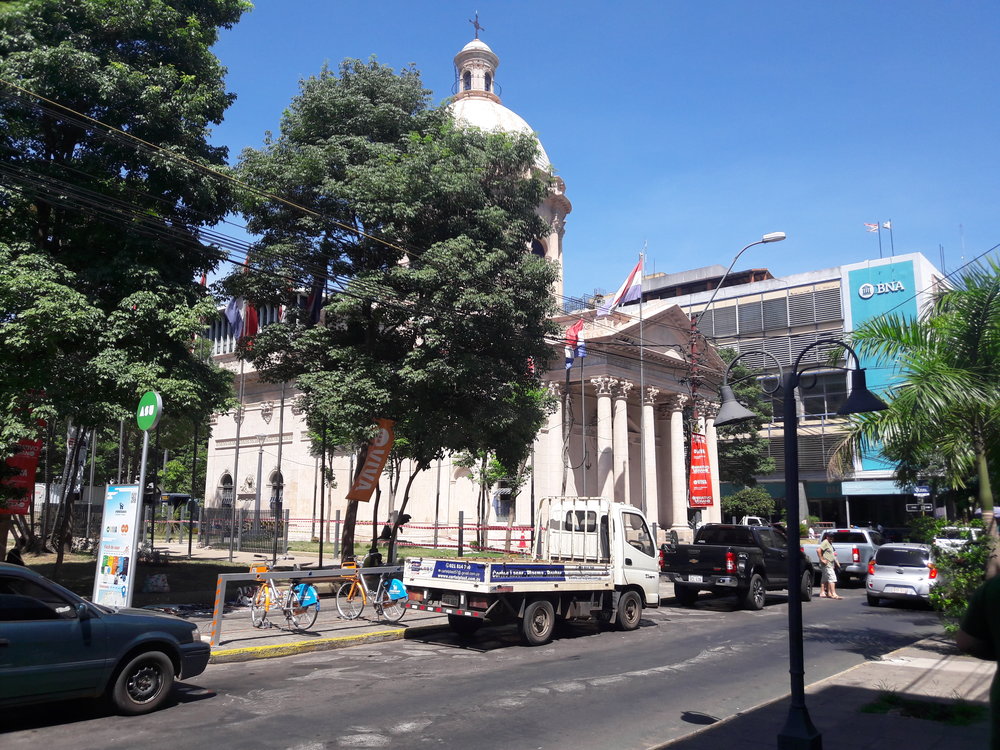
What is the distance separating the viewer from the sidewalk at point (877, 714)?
7125 mm

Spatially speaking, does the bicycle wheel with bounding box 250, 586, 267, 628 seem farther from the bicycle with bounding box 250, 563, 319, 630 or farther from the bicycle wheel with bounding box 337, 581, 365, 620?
the bicycle wheel with bounding box 337, 581, 365, 620

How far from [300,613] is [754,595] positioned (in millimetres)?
11455

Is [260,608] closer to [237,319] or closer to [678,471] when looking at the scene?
[237,319]

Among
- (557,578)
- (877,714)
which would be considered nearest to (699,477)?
(557,578)

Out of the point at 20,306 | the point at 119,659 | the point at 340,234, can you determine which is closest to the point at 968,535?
the point at 119,659

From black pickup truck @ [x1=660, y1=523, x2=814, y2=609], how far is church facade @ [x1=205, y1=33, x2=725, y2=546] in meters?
15.3

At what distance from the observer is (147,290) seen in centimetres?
1527

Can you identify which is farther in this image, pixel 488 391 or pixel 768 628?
pixel 488 391

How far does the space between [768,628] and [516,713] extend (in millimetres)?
9236

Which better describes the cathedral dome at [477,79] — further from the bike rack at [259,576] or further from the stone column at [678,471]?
the bike rack at [259,576]

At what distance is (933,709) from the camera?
820cm

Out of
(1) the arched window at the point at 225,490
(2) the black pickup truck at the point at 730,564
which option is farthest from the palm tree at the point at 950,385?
(1) the arched window at the point at 225,490

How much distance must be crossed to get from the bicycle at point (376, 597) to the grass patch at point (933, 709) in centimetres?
891

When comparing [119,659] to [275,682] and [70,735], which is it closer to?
[70,735]
